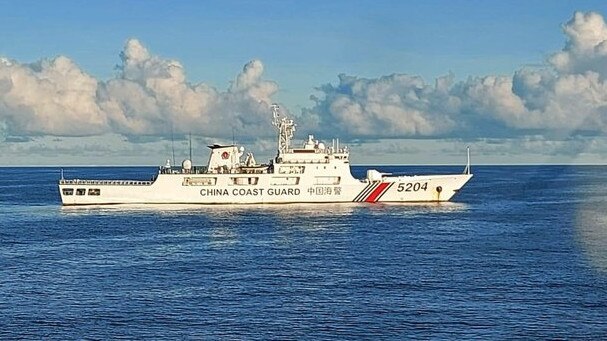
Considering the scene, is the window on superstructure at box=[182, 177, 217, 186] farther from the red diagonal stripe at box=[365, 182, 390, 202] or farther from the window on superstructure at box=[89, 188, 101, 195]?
the red diagonal stripe at box=[365, 182, 390, 202]

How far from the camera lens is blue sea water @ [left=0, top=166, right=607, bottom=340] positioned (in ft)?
165

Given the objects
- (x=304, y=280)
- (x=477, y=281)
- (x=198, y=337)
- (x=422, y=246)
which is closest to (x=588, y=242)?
(x=422, y=246)

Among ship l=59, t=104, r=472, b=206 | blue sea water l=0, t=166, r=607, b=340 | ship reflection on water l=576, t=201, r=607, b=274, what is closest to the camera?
blue sea water l=0, t=166, r=607, b=340

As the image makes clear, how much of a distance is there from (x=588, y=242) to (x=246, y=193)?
64961 mm

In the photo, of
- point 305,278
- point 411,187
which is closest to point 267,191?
point 411,187

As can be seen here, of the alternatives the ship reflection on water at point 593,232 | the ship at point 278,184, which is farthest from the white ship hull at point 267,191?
the ship reflection on water at point 593,232

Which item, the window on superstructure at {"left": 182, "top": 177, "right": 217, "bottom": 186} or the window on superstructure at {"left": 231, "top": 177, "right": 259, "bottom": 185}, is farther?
the window on superstructure at {"left": 182, "top": 177, "right": 217, "bottom": 186}

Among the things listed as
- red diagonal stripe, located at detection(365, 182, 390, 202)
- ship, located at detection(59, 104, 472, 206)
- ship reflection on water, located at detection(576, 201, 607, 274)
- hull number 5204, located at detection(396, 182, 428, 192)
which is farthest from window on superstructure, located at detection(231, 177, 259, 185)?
ship reflection on water, located at detection(576, 201, 607, 274)

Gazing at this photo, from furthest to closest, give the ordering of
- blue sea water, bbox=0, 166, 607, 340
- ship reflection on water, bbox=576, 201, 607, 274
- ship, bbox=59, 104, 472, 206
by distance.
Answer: ship, bbox=59, 104, 472, 206, ship reflection on water, bbox=576, 201, 607, 274, blue sea water, bbox=0, 166, 607, 340

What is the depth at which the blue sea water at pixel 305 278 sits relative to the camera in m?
50.3

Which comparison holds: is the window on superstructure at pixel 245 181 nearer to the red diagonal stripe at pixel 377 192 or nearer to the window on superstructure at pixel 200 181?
the window on superstructure at pixel 200 181

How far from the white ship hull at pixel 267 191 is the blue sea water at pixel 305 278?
61.1ft

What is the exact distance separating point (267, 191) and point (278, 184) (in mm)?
2380

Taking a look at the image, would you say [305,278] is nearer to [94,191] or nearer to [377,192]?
[377,192]
